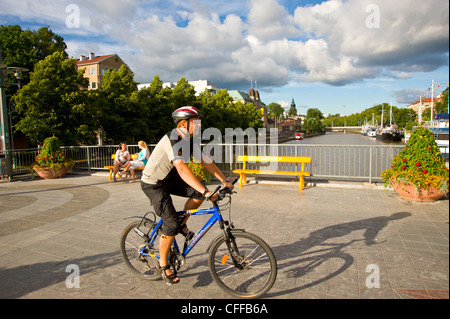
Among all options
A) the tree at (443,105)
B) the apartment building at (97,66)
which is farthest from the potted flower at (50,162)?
the tree at (443,105)

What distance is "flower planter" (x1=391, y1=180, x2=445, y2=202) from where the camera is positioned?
6.86m

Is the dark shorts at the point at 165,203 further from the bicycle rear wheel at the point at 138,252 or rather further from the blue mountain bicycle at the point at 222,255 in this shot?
the bicycle rear wheel at the point at 138,252

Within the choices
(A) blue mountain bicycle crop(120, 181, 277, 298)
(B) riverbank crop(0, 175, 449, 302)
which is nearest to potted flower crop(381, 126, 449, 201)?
(B) riverbank crop(0, 175, 449, 302)

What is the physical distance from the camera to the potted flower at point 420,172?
683cm

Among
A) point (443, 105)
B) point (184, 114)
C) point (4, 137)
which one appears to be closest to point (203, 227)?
point (184, 114)

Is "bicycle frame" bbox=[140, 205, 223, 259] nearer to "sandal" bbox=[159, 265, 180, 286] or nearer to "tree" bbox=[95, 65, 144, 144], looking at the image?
"sandal" bbox=[159, 265, 180, 286]

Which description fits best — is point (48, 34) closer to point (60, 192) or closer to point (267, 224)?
point (60, 192)

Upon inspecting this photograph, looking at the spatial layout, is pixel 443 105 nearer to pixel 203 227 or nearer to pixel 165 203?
pixel 203 227

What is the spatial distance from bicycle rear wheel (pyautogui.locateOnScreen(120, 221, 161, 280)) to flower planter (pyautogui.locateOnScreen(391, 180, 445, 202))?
6029mm

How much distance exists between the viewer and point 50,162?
40.2 feet
